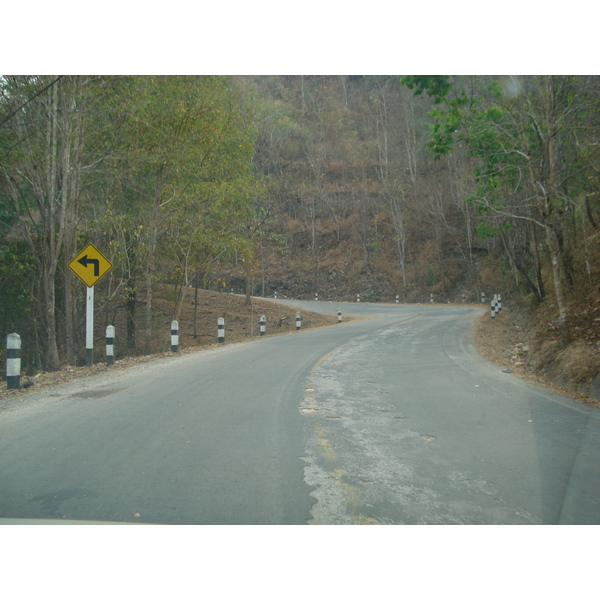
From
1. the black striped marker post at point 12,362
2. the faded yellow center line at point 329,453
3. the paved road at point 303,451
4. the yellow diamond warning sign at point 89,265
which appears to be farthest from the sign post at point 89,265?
the faded yellow center line at point 329,453

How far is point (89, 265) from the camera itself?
36.7 feet

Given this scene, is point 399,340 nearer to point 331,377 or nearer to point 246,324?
point 331,377

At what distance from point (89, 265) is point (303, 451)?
27.5ft

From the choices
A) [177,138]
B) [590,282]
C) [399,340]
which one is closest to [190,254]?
[177,138]

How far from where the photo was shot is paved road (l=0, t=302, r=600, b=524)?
3.66 metres

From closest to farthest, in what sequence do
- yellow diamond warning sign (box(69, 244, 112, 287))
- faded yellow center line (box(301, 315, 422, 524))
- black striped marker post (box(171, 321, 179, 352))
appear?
1. faded yellow center line (box(301, 315, 422, 524))
2. yellow diamond warning sign (box(69, 244, 112, 287))
3. black striped marker post (box(171, 321, 179, 352))

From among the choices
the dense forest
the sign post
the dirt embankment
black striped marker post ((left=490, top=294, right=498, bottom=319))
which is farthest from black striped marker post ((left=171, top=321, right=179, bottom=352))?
black striped marker post ((left=490, top=294, right=498, bottom=319))

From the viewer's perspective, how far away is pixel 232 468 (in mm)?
4406

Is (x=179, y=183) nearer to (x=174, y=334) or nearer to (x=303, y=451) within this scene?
(x=174, y=334)

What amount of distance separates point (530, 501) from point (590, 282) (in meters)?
10.6

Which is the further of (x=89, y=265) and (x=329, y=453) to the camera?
(x=89, y=265)

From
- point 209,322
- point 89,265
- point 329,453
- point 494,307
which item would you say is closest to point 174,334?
point 89,265

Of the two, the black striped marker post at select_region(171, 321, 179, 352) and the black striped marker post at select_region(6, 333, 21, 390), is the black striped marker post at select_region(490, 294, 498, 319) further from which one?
the black striped marker post at select_region(6, 333, 21, 390)

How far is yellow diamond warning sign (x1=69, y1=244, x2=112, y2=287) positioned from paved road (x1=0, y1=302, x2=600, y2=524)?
3148 millimetres
